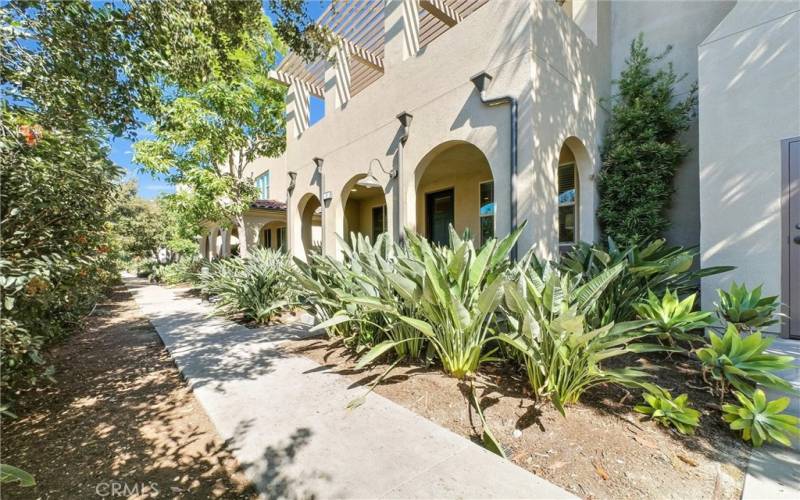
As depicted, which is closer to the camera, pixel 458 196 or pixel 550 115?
pixel 550 115

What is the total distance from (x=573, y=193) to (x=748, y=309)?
13.9ft

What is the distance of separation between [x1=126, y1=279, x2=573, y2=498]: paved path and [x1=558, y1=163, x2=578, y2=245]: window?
564 centimetres

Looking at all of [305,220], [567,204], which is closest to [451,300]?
[567,204]

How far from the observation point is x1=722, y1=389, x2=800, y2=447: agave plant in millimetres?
1997

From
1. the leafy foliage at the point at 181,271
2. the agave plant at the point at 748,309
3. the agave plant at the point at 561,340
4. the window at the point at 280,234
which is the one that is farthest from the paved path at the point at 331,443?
the window at the point at 280,234

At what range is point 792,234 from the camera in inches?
152

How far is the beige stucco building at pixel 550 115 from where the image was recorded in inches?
162

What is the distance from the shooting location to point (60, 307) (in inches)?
115

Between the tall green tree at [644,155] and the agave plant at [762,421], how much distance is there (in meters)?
3.85

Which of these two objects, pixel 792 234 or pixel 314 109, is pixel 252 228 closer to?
pixel 314 109

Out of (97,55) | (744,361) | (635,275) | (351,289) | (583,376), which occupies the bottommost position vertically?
(583,376)

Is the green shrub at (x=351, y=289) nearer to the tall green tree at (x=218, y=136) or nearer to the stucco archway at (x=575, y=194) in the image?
the stucco archway at (x=575, y=194)

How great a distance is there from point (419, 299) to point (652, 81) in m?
6.35

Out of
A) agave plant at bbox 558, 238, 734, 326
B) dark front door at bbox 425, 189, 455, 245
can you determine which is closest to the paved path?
agave plant at bbox 558, 238, 734, 326
